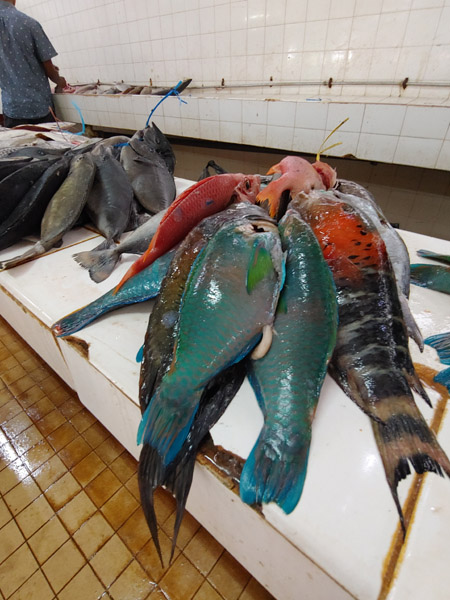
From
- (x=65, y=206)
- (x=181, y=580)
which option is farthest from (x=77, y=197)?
(x=181, y=580)

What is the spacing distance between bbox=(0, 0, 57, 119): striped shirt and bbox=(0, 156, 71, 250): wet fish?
9.95 feet

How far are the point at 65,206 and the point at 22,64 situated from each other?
3573mm

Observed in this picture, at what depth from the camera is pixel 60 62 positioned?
6816 millimetres

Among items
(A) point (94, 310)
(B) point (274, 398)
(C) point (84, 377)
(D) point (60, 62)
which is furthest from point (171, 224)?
(D) point (60, 62)

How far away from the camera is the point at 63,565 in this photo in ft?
3.22

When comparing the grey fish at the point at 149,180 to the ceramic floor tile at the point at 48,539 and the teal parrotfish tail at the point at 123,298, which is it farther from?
the ceramic floor tile at the point at 48,539

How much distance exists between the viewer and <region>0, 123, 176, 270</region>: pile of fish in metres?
1.68

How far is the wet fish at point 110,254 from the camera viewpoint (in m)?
1.45

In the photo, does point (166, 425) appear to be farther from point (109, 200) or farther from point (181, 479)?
point (109, 200)

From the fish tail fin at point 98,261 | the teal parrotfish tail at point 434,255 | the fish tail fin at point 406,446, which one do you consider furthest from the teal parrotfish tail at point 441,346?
the fish tail fin at point 98,261

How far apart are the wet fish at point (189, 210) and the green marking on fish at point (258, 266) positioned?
408 mm

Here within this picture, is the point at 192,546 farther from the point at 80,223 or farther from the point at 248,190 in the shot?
the point at 80,223

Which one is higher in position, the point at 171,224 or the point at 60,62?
the point at 60,62

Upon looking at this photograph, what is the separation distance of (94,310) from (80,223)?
1106mm
